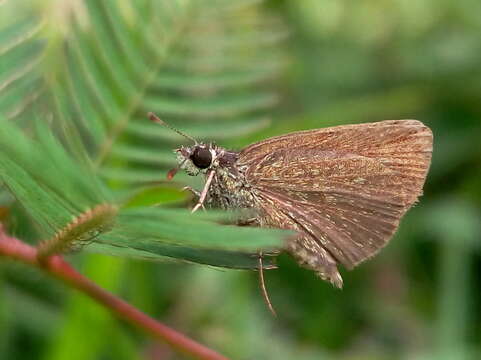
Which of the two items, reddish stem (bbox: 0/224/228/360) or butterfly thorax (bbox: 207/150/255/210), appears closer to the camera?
reddish stem (bbox: 0/224/228/360)

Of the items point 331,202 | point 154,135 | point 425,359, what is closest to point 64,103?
point 154,135

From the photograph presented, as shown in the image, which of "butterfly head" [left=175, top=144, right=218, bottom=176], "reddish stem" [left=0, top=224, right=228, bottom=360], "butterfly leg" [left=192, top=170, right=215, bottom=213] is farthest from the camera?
"butterfly head" [left=175, top=144, right=218, bottom=176]

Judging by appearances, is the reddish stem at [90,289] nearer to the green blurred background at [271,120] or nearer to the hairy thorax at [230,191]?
the green blurred background at [271,120]

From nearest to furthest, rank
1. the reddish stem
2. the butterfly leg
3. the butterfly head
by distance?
the reddish stem, the butterfly leg, the butterfly head

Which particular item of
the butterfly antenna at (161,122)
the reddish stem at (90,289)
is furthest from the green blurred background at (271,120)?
the reddish stem at (90,289)

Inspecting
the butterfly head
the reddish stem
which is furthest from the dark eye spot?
the reddish stem

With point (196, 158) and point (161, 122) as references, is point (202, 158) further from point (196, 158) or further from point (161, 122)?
Result: point (161, 122)

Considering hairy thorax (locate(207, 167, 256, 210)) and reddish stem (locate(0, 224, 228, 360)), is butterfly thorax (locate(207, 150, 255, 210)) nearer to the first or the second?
hairy thorax (locate(207, 167, 256, 210))

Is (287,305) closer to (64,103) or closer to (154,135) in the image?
(154,135)
